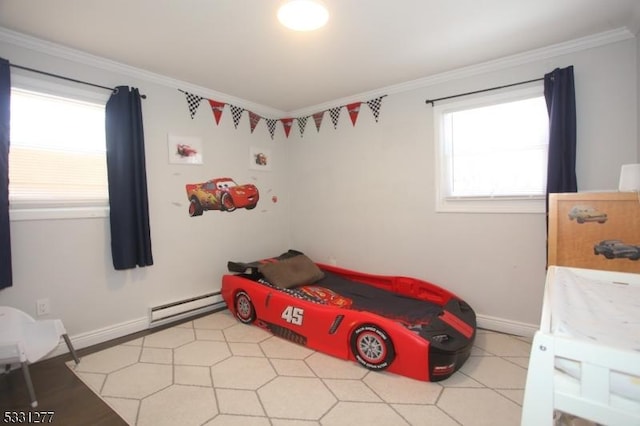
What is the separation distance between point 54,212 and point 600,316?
318cm

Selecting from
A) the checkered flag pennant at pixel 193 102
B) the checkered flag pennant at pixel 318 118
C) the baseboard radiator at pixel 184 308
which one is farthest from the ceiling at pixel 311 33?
the baseboard radiator at pixel 184 308

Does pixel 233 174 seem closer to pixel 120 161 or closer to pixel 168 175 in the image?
pixel 168 175

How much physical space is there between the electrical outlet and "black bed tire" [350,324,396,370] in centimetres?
224

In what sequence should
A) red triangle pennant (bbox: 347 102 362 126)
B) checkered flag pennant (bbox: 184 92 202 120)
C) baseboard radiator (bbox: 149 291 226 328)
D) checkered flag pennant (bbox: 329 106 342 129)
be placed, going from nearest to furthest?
baseboard radiator (bbox: 149 291 226 328) → checkered flag pennant (bbox: 184 92 202 120) → red triangle pennant (bbox: 347 102 362 126) → checkered flag pennant (bbox: 329 106 342 129)

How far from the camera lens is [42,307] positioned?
2.28 metres

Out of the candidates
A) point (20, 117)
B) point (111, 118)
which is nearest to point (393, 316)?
point (111, 118)

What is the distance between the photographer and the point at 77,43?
2260 millimetres

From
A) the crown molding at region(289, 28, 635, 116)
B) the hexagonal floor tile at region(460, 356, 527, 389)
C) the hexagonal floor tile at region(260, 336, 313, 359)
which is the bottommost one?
the hexagonal floor tile at region(460, 356, 527, 389)

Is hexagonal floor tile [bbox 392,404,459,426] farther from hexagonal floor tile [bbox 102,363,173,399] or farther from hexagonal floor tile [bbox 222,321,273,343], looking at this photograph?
hexagonal floor tile [bbox 102,363,173,399]

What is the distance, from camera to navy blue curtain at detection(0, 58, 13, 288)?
6.64 feet

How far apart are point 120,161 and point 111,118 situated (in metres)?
0.36

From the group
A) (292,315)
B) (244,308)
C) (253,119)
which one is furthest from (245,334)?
(253,119)

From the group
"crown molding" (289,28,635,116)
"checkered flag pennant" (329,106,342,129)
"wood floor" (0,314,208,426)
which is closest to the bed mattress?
"crown molding" (289,28,635,116)

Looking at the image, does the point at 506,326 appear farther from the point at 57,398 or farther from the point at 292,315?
the point at 57,398
